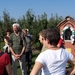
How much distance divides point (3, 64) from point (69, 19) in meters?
14.4

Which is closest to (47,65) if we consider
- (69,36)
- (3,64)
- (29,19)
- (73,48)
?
(3,64)

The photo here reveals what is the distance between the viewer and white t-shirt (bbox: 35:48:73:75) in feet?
10.4

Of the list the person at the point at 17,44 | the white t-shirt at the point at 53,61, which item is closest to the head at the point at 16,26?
the person at the point at 17,44

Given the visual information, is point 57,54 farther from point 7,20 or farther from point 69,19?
point 7,20

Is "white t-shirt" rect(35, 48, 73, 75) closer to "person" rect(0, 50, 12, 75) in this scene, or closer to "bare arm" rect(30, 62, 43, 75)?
"bare arm" rect(30, 62, 43, 75)

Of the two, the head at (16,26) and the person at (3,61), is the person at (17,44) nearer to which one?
the head at (16,26)

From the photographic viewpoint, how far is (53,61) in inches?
127

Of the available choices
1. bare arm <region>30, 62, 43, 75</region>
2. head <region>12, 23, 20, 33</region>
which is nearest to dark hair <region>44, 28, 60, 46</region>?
bare arm <region>30, 62, 43, 75</region>

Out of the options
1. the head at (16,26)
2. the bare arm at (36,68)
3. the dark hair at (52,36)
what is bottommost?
the bare arm at (36,68)

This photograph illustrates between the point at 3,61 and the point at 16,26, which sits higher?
the point at 16,26

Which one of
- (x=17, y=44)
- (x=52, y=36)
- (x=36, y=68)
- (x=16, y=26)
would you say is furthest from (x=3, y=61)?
(x=17, y=44)

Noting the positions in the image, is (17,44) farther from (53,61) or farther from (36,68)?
(36,68)

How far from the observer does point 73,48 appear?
17.0 m

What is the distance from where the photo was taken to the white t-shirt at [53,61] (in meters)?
3.17
